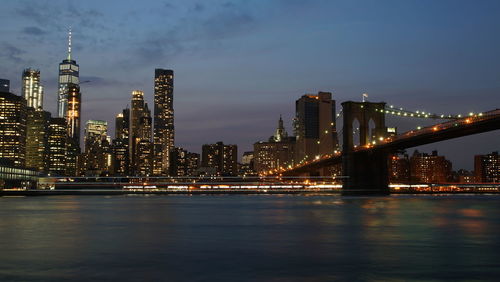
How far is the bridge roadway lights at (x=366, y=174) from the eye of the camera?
81.6m

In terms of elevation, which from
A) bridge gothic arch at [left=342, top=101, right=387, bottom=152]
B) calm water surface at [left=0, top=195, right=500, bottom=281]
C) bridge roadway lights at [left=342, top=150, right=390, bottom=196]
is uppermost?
bridge gothic arch at [left=342, top=101, right=387, bottom=152]

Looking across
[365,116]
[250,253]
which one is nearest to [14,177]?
[365,116]

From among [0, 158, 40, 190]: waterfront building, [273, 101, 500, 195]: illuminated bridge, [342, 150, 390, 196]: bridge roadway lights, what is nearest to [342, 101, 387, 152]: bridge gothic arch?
[273, 101, 500, 195]: illuminated bridge

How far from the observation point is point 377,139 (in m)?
89.2

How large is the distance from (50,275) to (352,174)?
71.1m

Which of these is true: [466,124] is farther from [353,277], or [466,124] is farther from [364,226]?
A: [353,277]

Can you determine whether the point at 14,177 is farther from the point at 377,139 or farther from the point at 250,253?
the point at 250,253

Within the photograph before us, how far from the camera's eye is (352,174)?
81.1 m

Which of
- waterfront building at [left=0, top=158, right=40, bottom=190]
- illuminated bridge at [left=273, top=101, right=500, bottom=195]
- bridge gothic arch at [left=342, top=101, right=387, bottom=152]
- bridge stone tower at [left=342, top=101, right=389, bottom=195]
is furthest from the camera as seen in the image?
waterfront building at [left=0, top=158, right=40, bottom=190]

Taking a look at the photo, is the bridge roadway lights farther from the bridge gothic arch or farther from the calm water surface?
the calm water surface

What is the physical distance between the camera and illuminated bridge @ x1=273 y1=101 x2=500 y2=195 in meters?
63.3

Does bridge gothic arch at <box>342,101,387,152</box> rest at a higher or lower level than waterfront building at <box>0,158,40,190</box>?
higher

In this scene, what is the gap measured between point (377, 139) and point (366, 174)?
9.18 m

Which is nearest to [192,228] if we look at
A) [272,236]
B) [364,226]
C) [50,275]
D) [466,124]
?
[272,236]
